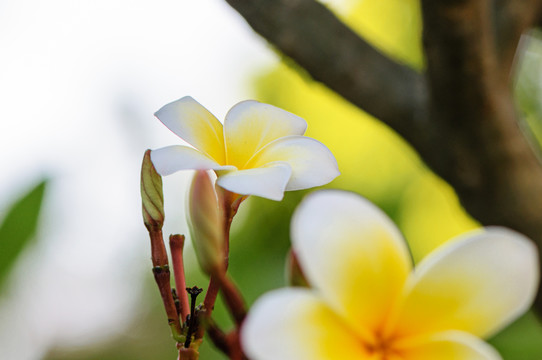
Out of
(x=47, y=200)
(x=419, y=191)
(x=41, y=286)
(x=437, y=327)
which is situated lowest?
(x=419, y=191)

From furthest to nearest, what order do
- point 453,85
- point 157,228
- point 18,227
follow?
1. point 18,227
2. point 453,85
3. point 157,228

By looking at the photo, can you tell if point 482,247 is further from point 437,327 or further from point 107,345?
point 107,345

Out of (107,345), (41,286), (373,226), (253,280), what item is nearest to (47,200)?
(41,286)

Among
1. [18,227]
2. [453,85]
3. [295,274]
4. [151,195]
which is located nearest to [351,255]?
[295,274]

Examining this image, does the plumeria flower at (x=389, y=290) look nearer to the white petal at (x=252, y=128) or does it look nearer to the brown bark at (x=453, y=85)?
the white petal at (x=252, y=128)

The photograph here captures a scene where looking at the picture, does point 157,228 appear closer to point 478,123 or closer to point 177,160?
point 177,160

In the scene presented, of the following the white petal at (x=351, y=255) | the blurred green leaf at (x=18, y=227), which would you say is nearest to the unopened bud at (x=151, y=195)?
the white petal at (x=351, y=255)

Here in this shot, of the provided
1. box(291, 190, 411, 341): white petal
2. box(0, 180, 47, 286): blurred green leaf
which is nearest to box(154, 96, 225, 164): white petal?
box(291, 190, 411, 341): white petal
